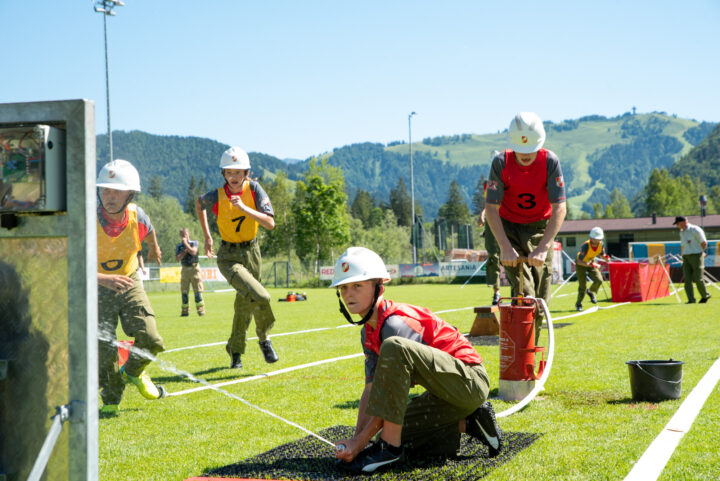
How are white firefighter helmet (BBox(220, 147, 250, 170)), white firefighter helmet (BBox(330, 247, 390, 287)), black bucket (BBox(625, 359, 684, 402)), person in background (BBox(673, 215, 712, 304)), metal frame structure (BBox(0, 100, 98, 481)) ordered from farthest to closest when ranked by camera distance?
1. person in background (BBox(673, 215, 712, 304))
2. white firefighter helmet (BBox(220, 147, 250, 170))
3. black bucket (BBox(625, 359, 684, 402))
4. white firefighter helmet (BBox(330, 247, 390, 287))
5. metal frame structure (BBox(0, 100, 98, 481))

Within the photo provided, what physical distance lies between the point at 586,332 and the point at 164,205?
91958 mm

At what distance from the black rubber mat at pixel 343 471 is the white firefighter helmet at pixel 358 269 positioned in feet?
3.50

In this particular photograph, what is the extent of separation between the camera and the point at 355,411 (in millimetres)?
5742

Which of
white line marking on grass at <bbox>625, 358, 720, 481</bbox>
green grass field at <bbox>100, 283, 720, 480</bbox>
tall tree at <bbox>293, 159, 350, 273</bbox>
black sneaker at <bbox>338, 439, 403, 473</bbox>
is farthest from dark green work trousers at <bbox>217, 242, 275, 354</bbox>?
tall tree at <bbox>293, 159, 350, 273</bbox>

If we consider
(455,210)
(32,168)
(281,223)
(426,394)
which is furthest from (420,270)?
(455,210)

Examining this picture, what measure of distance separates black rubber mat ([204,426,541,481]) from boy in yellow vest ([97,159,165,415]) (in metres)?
2.03

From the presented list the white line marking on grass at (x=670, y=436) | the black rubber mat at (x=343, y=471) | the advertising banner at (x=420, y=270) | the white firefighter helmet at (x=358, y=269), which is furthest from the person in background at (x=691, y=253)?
the advertising banner at (x=420, y=270)

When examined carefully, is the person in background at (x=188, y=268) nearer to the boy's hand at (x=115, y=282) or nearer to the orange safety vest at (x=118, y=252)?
the orange safety vest at (x=118, y=252)

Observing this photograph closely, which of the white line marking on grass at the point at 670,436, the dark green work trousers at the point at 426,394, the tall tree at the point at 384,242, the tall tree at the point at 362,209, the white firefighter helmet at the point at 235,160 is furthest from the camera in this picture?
the tall tree at the point at 362,209

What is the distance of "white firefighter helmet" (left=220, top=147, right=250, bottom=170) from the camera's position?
809 cm

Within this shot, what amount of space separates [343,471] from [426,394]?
72cm

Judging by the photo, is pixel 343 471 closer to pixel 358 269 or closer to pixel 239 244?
pixel 358 269

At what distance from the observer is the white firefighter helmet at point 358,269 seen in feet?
13.5

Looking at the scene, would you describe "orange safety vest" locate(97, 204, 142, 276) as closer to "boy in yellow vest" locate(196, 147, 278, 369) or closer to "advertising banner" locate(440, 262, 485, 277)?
"boy in yellow vest" locate(196, 147, 278, 369)
